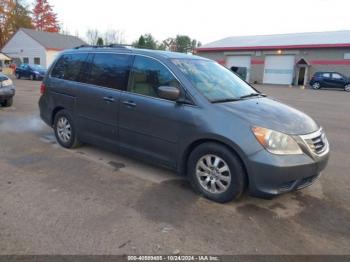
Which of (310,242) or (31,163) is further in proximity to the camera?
(31,163)

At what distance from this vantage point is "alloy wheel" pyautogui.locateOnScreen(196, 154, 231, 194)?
4008 millimetres

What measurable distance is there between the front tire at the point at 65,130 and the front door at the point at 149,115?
134 centimetres

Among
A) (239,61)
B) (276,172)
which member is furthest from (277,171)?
(239,61)

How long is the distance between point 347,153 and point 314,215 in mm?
3329

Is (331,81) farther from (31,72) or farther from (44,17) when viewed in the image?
(44,17)

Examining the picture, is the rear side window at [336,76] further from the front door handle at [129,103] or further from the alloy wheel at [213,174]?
the alloy wheel at [213,174]

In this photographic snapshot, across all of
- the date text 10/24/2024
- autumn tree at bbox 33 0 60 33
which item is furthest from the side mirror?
autumn tree at bbox 33 0 60 33

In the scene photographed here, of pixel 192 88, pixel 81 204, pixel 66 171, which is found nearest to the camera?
pixel 81 204

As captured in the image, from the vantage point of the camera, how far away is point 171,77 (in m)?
4.48

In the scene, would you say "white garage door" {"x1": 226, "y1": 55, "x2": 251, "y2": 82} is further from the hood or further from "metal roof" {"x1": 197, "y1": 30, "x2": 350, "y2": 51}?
the hood

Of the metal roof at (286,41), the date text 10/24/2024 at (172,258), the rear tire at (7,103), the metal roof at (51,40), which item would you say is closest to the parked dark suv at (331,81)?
the metal roof at (286,41)

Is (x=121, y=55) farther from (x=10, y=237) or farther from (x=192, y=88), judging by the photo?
(x=10, y=237)

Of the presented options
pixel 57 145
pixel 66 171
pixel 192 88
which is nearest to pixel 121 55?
pixel 192 88

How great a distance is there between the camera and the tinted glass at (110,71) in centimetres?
504
